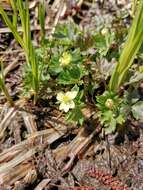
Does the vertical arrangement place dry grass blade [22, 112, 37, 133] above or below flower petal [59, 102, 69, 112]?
below

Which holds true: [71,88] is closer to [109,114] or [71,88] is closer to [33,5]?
[109,114]

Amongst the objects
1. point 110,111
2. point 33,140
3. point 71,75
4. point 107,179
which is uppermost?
point 71,75

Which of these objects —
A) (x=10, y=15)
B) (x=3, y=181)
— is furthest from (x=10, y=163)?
(x=10, y=15)

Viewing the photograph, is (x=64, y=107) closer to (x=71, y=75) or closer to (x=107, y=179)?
(x=71, y=75)

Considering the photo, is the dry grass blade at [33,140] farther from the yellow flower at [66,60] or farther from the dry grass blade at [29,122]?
the yellow flower at [66,60]

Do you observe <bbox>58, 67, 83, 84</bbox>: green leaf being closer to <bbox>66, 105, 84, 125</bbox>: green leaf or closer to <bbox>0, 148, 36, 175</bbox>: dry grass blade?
<bbox>66, 105, 84, 125</bbox>: green leaf

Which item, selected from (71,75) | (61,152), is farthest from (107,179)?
(71,75)

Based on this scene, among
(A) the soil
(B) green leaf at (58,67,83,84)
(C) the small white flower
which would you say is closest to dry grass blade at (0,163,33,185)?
(A) the soil
